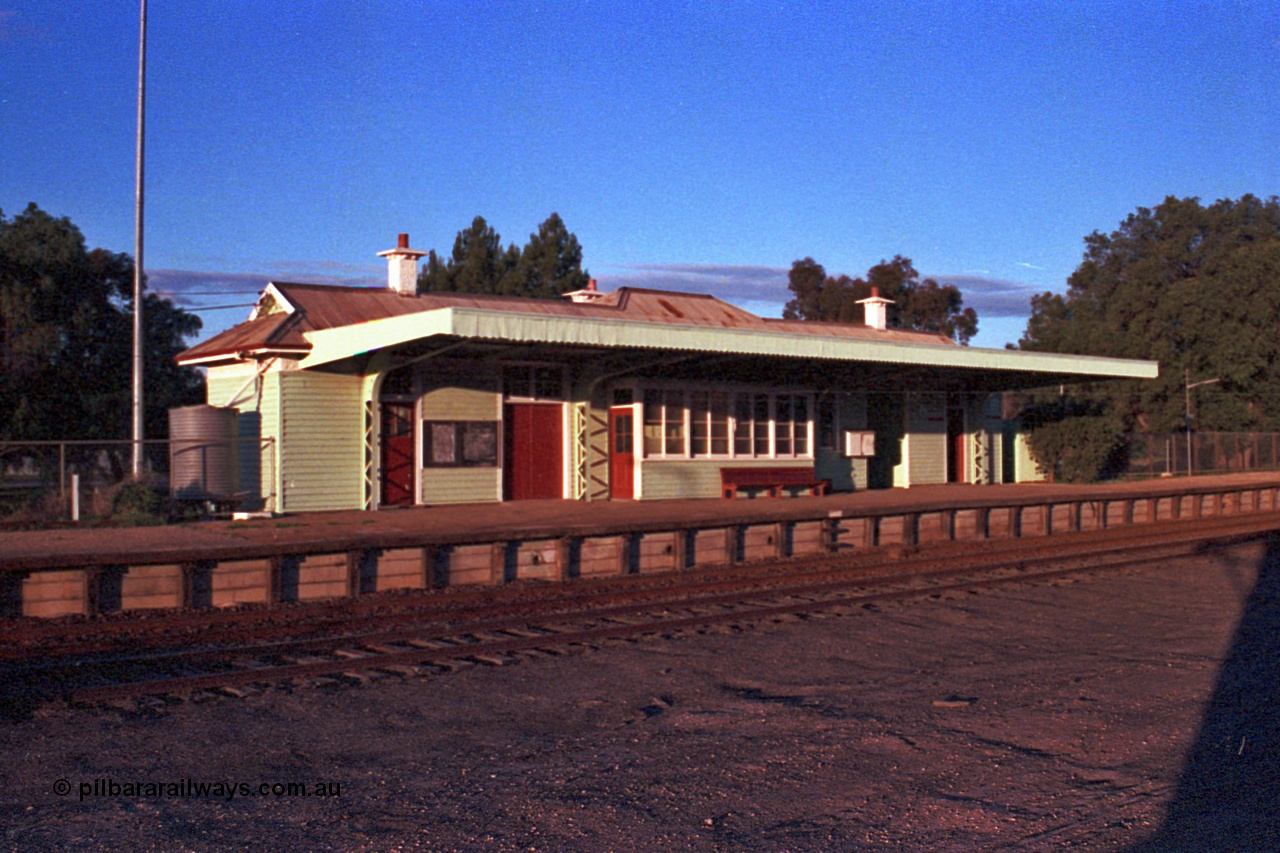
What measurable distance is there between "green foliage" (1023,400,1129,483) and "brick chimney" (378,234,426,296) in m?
17.6

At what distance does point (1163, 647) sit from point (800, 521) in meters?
7.50

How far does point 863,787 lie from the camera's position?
224 inches

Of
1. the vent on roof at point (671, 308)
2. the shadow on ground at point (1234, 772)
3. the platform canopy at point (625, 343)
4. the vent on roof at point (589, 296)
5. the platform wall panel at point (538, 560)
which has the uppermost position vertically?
the vent on roof at point (589, 296)

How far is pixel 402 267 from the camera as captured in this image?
76.1ft

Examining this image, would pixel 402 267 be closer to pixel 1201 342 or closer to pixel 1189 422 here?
pixel 1189 422

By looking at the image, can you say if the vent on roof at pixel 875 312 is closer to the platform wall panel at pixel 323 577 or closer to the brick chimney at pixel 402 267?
the brick chimney at pixel 402 267

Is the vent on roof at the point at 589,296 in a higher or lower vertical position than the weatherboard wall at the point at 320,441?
higher

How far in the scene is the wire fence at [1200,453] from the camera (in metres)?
37.3

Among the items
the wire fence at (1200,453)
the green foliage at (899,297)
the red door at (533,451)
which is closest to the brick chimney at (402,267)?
the red door at (533,451)

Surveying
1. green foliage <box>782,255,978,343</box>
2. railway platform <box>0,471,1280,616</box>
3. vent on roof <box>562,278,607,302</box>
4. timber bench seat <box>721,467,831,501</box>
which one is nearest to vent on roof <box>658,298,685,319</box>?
vent on roof <box>562,278,607,302</box>

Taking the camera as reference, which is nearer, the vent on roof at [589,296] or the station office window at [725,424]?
the station office window at [725,424]

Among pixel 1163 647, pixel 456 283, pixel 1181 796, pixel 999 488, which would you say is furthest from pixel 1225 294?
pixel 1181 796

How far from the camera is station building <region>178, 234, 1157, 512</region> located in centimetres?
1855

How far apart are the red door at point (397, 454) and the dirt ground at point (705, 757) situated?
10.9 m
